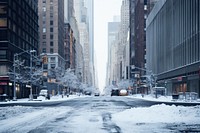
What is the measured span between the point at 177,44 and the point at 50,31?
73.6 m

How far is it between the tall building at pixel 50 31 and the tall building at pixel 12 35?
53.8 m

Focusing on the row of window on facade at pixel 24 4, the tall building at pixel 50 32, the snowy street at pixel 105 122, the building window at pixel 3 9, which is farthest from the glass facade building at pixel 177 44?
the snowy street at pixel 105 122

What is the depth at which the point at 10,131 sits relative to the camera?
44.6 feet

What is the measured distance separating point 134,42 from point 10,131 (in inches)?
7284

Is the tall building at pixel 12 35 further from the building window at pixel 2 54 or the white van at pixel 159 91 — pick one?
the white van at pixel 159 91

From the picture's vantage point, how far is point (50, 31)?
147m

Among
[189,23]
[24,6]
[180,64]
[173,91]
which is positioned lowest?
[173,91]

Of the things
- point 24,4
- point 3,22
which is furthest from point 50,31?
point 3,22

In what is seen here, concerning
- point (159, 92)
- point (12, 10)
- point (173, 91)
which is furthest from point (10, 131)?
point (173, 91)

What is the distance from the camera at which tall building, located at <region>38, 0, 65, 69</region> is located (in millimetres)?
144125

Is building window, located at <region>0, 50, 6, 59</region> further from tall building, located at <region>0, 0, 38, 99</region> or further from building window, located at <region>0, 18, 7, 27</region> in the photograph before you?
building window, located at <region>0, 18, 7, 27</region>

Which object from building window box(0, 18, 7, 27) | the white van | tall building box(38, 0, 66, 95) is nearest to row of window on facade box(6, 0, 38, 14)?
building window box(0, 18, 7, 27)

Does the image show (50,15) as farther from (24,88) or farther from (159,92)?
(159,92)

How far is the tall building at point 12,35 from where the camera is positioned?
227 feet
